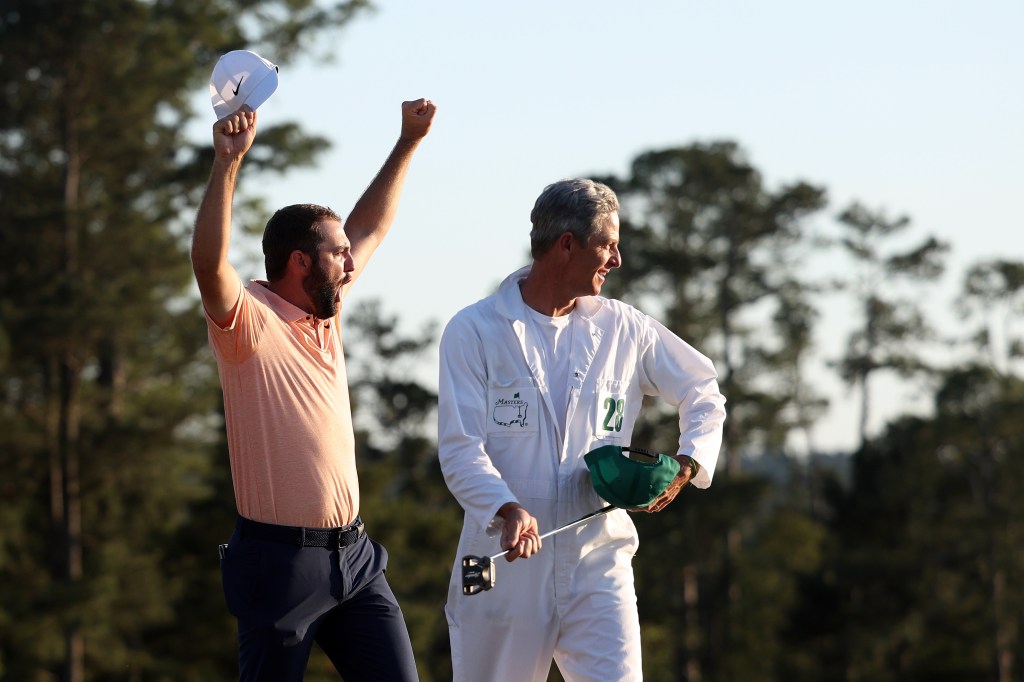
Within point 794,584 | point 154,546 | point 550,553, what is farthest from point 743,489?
point 550,553

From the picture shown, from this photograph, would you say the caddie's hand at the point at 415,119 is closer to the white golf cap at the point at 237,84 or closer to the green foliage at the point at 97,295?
the white golf cap at the point at 237,84

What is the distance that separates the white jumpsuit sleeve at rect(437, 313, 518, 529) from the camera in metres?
4.94

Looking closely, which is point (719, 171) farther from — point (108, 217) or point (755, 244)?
point (108, 217)

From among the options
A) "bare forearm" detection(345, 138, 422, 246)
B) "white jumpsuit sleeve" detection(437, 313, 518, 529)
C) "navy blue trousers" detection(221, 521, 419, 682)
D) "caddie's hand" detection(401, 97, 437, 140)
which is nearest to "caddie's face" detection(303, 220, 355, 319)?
"white jumpsuit sleeve" detection(437, 313, 518, 529)

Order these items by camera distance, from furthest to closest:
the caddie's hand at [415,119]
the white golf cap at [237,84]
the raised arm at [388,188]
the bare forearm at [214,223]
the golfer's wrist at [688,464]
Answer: the caddie's hand at [415,119] → the raised arm at [388,188] → the golfer's wrist at [688,464] → the white golf cap at [237,84] → the bare forearm at [214,223]

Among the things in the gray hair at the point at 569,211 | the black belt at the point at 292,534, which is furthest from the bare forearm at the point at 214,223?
the gray hair at the point at 569,211

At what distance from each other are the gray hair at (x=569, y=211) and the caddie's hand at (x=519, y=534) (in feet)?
3.12

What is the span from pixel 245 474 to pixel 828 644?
3920 cm

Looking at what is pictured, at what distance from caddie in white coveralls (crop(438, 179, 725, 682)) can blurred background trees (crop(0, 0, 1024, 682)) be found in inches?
842

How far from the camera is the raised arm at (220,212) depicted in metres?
4.30

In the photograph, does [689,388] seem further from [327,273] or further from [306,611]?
[306,611]

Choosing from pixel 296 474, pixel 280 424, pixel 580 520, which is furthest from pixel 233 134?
pixel 580 520

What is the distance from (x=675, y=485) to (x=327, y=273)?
134cm

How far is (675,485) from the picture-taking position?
536 centimetres
